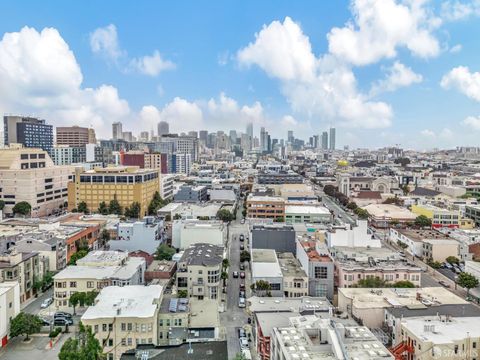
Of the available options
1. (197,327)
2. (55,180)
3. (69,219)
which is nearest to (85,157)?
(55,180)

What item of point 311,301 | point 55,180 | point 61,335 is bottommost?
point 61,335

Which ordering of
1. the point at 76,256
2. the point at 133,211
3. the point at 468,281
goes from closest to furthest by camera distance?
the point at 468,281 → the point at 76,256 → the point at 133,211

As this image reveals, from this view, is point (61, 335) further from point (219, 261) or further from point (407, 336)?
point (407, 336)

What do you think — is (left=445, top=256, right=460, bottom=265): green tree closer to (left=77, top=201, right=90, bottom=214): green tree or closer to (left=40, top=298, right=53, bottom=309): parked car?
(left=40, top=298, right=53, bottom=309): parked car

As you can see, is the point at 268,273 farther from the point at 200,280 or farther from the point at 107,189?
the point at 107,189

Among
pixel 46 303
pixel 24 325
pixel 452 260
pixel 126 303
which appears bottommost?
pixel 46 303

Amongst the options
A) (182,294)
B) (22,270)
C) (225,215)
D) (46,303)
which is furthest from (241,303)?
(225,215)
